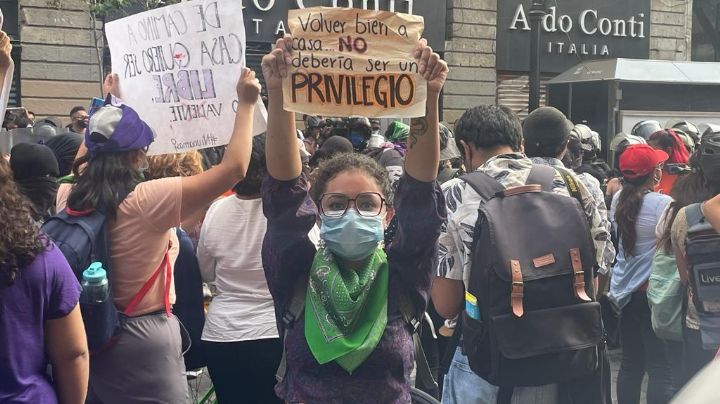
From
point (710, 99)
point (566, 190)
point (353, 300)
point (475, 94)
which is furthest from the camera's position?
point (475, 94)

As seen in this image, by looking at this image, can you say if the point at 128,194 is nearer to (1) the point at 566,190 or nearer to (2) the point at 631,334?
(1) the point at 566,190

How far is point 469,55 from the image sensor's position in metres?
21.6

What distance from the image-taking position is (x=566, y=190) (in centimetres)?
360

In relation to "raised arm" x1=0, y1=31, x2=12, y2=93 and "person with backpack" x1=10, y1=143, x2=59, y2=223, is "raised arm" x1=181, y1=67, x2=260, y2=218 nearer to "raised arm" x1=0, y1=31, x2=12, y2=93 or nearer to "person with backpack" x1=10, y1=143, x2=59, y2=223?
"raised arm" x1=0, y1=31, x2=12, y2=93

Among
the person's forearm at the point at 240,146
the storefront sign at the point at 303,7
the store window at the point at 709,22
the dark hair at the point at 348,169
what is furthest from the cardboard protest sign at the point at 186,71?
the store window at the point at 709,22

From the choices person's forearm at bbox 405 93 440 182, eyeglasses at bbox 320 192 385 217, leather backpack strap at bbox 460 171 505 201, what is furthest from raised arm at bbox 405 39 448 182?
leather backpack strap at bbox 460 171 505 201

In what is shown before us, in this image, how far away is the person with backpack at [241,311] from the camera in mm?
4082

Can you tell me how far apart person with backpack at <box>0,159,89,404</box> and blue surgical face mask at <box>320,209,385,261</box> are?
77 centimetres

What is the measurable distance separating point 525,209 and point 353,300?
0.90 meters

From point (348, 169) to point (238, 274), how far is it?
4.41ft

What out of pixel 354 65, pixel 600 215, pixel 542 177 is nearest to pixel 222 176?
pixel 354 65

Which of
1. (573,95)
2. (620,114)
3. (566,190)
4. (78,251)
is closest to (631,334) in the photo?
(566,190)

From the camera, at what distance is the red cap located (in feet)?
18.1

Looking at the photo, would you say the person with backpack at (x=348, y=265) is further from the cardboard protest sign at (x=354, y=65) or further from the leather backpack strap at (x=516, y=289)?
the leather backpack strap at (x=516, y=289)
